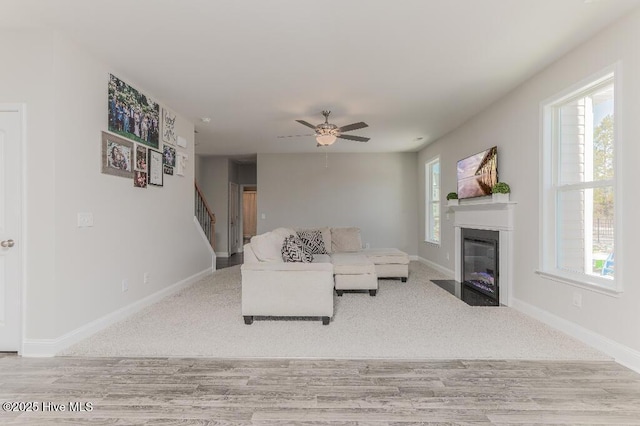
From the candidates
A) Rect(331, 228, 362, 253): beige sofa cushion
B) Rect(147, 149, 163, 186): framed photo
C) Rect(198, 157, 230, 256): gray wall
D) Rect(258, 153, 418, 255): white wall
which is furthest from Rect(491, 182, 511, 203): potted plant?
Rect(198, 157, 230, 256): gray wall

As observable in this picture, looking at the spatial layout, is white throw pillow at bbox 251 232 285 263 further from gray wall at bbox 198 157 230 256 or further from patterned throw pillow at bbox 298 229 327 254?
gray wall at bbox 198 157 230 256

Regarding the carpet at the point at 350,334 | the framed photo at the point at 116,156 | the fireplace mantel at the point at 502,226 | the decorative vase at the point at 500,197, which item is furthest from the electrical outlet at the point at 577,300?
the framed photo at the point at 116,156

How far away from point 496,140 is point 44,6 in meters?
4.84

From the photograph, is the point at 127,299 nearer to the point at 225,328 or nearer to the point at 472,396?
the point at 225,328

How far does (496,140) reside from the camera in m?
4.54

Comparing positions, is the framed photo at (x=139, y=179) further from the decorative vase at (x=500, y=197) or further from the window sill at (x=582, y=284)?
the window sill at (x=582, y=284)

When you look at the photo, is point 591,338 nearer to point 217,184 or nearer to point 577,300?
point 577,300

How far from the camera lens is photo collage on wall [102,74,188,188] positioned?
3.46 m

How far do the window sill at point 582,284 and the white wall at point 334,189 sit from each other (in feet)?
15.5

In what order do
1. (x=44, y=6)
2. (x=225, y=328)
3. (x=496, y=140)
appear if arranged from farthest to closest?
1. (x=496, y=140)
2. (x=225, y=328)
3. (x=44, y=6)

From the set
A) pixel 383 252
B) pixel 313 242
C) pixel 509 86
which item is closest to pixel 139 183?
pixel 313 242

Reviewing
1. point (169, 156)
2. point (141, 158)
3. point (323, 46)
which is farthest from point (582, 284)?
point (169, 156)

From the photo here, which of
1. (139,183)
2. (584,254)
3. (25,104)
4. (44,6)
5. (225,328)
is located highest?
(44,6)

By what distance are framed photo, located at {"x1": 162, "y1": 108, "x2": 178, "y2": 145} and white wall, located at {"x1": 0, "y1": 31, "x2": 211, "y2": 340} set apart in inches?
31.7
